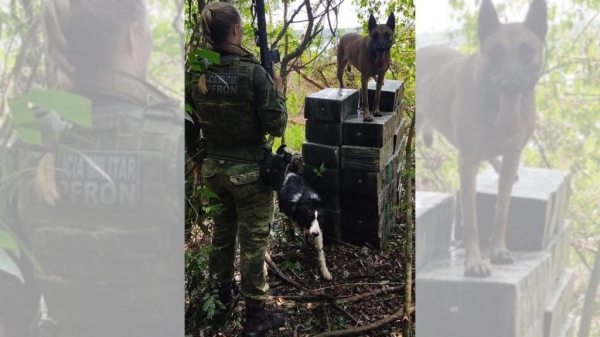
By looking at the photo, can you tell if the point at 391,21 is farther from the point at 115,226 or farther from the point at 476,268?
the point at 115,226

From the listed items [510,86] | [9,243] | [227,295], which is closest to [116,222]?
[9,243]

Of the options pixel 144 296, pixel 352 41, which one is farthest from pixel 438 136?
pixel 352 41

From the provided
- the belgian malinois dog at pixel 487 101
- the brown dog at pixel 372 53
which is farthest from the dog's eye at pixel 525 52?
the brown dog at pixel 372 53

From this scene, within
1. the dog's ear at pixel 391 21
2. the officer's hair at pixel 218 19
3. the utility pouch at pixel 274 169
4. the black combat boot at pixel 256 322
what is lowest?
the black combat boot at pixel 256 322

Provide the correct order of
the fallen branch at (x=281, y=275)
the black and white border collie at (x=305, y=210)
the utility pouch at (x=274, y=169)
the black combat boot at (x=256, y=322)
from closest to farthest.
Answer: the utility pouch at (x=274, y=169) < the black combat boot at (x=256, y=322) < the fallen branch at (x=281, y=275) < the black and white border collie at (x=305, y=210)

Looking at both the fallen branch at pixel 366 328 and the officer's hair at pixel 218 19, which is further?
the fallen branch at pixel 366 328

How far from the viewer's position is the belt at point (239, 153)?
326 cm

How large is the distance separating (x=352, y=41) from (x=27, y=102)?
4821 mm

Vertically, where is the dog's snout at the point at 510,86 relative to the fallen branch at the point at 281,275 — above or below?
above

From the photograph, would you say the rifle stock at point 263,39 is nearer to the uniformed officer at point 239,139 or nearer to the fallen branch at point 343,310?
the uniformed officer at point 239,139

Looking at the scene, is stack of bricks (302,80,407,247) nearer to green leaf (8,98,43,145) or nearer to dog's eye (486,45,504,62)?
dog's eye (486,45,504,62)

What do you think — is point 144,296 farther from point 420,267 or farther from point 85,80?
point 420,267

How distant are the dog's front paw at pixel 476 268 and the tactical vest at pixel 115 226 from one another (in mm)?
802

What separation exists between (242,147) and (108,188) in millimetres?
1996
